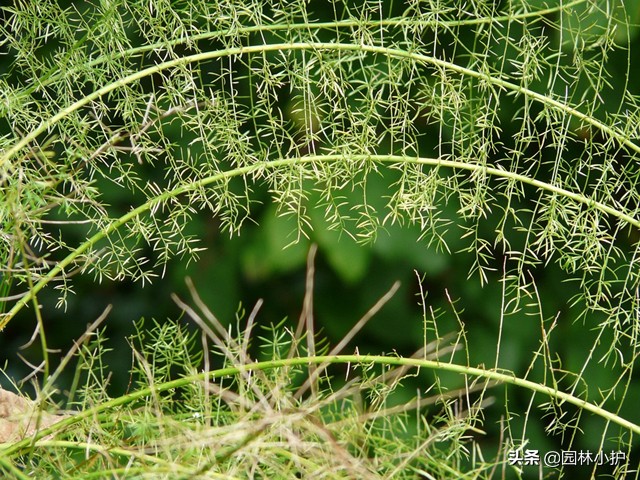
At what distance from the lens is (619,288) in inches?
41.8

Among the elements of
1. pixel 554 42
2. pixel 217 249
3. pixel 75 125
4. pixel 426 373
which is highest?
pixel 75 125

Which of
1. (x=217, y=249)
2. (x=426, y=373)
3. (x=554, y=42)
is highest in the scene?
(x=554, y=42)

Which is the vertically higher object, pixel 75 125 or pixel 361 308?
pixel 75 125

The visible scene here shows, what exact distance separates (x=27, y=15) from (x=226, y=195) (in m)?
0.16

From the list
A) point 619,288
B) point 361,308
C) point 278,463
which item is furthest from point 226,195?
point 619,288

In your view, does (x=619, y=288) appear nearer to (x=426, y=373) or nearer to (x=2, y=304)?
(x=426, y=373)

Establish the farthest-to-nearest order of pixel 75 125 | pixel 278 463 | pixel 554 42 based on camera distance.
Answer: pixel 554 42, pixel 75 125, pixel 278 463

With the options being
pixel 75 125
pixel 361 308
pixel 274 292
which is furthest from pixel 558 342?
pixel 75 125

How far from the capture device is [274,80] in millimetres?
523

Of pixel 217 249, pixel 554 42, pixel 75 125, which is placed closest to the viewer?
pixel 75 125

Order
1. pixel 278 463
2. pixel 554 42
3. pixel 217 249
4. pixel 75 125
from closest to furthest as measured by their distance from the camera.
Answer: pixel 278 463, pixel 75 125, pixel 554 42, pixel 217 249

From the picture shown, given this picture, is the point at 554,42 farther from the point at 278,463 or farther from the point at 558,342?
the point at 278,463

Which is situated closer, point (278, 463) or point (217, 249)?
point (278, 463)

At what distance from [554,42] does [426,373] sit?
1.28ft
